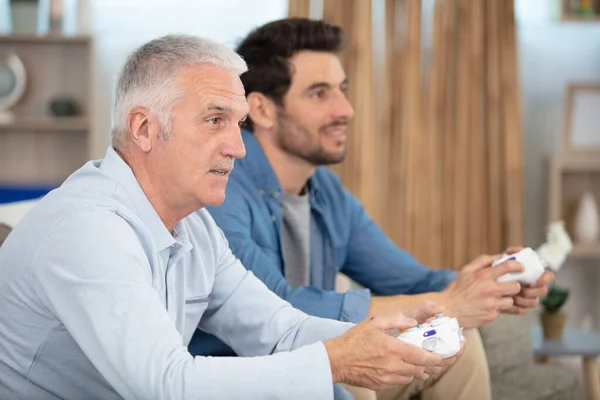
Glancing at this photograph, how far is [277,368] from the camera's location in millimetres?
1371

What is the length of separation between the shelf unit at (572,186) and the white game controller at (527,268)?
2441 millimetres

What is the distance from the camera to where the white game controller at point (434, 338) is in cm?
144

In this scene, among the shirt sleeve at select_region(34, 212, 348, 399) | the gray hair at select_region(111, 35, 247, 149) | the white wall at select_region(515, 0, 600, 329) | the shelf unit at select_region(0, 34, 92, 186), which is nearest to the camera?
the shirt sleeve at select_region(34, 212, 348, 399)

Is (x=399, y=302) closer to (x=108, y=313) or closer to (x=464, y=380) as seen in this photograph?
(x=464, y=380)

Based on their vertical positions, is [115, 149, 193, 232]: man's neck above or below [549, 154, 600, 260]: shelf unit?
above

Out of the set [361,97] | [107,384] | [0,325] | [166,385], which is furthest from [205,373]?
[361,97]

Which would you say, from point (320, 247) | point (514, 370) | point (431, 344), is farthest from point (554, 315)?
point (431, 344)

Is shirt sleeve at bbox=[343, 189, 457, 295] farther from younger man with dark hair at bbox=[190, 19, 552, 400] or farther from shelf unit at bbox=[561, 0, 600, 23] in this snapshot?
shelf unit at bbox=[561, 0, 600, 23]

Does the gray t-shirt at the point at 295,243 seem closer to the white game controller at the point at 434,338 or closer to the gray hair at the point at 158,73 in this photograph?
the gray hair at the point at 158,73

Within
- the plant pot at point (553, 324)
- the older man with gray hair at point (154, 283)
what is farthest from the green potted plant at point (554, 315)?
the older man with gray hair at point (154, 283)

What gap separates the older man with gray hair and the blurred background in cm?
288

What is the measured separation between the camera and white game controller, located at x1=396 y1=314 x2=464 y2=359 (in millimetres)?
→ 1440

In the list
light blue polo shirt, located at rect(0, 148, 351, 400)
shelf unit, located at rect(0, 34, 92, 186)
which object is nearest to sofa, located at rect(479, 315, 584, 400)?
light blue polo shirt, located at rect(0, 148, 351, 400)

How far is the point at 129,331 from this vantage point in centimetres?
131
